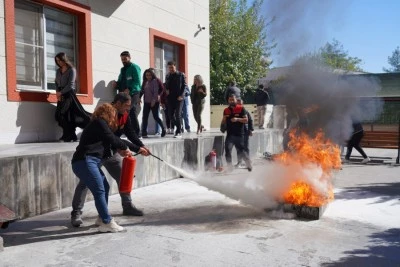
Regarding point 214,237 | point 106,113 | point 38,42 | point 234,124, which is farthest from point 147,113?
point 214,237

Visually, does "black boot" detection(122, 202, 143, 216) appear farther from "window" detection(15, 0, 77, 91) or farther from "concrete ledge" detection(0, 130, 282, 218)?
"window" detection(15, 0, 77, 91)

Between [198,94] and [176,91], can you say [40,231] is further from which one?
[198,94]

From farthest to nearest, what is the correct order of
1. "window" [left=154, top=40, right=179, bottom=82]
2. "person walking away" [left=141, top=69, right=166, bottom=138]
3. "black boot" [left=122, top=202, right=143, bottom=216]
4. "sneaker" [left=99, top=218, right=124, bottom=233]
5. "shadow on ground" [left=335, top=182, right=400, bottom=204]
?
"window" [left=154, top=40, right=179, bottom=82], "person walking away" [left=141, top=69, right=166, bottom=138], "shadow on ground" [left=335, top=182, right=400, bottom=204], "black boot" [left=122, top=202, right=143, bottom=216], "sneaker" [left=99, top=218, right=124, bottom=233]

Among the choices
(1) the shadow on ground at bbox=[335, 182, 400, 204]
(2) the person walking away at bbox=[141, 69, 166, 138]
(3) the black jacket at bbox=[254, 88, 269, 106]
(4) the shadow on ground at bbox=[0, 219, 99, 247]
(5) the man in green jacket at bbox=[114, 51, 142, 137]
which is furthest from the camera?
(3) the black jacket at bbox=[254, 88, 269, 106]

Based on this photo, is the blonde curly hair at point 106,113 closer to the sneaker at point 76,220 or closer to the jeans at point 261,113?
the sneaker at point 76,220

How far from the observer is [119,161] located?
5625 mm

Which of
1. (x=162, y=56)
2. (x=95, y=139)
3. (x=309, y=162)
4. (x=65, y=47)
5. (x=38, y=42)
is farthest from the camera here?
(x=162, y=56)

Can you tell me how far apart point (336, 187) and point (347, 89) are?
2.03 metres

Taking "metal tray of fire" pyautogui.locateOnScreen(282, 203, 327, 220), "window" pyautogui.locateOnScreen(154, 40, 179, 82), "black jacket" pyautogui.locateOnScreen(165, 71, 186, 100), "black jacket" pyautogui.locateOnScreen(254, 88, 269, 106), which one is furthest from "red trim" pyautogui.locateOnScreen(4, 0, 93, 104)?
"black jacket" pyautogui.locateOnScreen(254, 88, 269, 106)

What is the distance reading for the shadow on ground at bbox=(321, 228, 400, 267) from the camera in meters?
3.88

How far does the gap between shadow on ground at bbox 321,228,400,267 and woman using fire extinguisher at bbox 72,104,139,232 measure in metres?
2.59

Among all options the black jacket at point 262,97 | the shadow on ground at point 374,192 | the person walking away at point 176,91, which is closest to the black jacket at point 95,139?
the shadow on ground at point 374,192

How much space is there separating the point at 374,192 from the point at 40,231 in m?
5.88

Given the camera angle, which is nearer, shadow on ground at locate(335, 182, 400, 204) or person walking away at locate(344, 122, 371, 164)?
shadow on ground at locate(335, 182, 400, 204)
